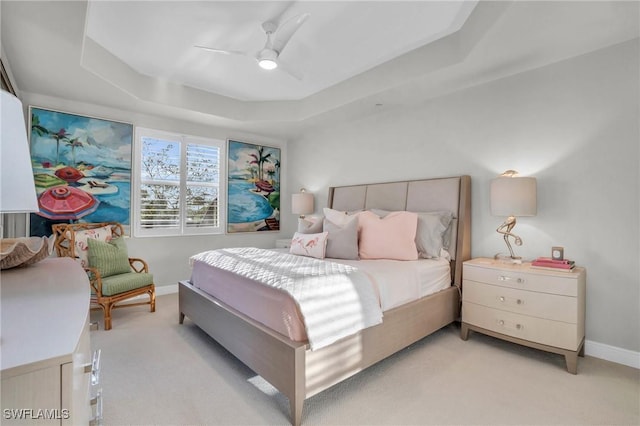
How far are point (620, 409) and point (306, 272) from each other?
2090 millimetres

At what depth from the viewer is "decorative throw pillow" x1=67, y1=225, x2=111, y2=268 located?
3.39 m

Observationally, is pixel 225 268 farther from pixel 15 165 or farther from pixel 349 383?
pixel 15 165

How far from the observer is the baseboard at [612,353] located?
7.70ft

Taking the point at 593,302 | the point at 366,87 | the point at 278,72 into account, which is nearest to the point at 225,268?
the point at 278,72

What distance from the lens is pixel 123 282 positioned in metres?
3.20

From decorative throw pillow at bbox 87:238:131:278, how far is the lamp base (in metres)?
3.99

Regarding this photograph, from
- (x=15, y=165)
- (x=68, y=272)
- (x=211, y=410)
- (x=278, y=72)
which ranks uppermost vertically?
(x=278, y=72)

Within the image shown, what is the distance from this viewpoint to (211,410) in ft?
6.04

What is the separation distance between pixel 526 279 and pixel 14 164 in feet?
9.87

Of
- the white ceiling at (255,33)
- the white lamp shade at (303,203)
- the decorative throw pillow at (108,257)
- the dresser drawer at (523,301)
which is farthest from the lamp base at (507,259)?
the decorative throw pillow at (108,257)

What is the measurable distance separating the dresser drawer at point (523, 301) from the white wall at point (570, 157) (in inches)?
19.8

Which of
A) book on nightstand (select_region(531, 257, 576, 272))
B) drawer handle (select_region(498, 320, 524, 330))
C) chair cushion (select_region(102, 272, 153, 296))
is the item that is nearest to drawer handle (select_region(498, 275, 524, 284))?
book on nightstand (select_region(531, 257, 576, 272))
